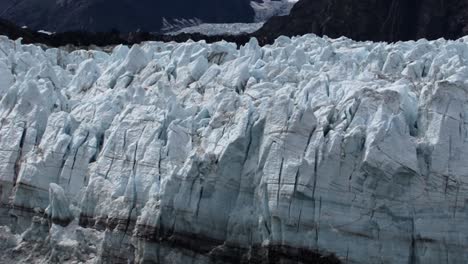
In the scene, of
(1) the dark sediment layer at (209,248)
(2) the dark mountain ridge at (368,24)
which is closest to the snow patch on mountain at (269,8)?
(2) the dark mountain ridge at (368,24)

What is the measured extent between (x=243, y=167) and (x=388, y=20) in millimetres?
37069

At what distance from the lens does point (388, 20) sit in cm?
5012

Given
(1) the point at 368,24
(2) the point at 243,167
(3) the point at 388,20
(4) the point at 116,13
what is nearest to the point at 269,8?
(4) the point at 116,13

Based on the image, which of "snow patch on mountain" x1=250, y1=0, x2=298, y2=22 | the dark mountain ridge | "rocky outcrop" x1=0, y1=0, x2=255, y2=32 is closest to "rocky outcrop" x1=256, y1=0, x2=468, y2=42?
the dark mountain ridge

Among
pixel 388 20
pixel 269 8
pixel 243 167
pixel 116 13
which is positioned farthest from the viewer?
pixel 269 8

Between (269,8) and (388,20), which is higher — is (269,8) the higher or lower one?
the higher one

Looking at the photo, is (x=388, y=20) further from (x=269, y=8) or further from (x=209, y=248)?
(x=269, y=8)

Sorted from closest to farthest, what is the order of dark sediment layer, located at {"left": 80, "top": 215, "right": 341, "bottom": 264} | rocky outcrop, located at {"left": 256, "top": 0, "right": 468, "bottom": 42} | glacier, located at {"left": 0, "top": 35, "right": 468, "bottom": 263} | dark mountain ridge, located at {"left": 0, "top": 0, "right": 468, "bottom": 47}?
glacier, located at {"left": 0, "top": 35, "right": 468, "bottom": 263}, dark sediment layer, located at {"left": 80, "top": 215, "right": 341, "bottom": 264}, dark mountain ridge, located at {"left": 0, "top": 0, "right": 468, "bottom": 47}, rocky outcrop, located at {"left": 256, "top": 0, "right": 468, "bottom": 42}

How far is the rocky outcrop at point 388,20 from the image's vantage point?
47372 mm

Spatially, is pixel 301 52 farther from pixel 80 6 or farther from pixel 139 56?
pixel 80 6

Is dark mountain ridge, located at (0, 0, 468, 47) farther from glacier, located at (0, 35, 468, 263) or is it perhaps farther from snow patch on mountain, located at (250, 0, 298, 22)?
snow patch on mountain, located at (250, 0, 298, 22)

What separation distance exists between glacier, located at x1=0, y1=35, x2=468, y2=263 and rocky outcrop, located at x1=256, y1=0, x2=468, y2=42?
2870cm

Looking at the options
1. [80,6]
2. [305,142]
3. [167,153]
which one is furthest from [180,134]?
[80,6]

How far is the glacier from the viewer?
1372 cm
